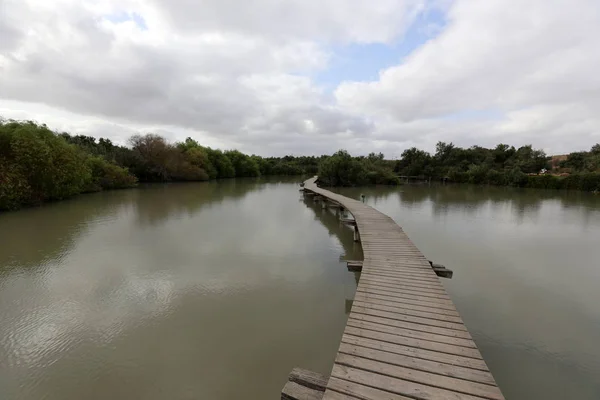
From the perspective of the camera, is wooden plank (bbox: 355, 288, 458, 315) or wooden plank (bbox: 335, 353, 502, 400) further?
wooden plank (bbox: 355, 288, 458, 315)

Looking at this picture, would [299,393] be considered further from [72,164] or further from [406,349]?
[72,164]

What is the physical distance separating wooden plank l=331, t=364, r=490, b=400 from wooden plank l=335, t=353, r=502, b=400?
38 millimetres

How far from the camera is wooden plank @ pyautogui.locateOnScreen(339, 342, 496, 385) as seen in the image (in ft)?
7.70

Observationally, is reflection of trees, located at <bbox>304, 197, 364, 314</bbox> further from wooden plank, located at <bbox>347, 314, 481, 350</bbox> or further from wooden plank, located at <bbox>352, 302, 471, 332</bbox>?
wooden plank, located at <bbox>347, 314, 481, 350</bbox>

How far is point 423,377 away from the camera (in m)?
2.34

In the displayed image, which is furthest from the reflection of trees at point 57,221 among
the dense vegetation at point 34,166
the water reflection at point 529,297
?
the water reflection at point 529,297

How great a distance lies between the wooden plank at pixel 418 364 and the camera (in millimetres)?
2347

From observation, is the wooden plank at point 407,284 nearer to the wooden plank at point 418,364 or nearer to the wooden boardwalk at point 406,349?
the wooden boardwalk at point 406,349

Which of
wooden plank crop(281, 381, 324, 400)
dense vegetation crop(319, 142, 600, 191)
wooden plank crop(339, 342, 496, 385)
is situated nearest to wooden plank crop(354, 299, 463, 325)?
wooden plank crop(339, 342, 496, 385)

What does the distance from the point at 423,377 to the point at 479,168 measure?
144 ft

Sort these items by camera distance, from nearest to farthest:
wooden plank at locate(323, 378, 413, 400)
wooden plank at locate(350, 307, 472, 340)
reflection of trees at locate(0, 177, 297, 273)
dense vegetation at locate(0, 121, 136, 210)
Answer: wooden plank at locate(323, 378, 413, 400), wooden plank at locate(350, 307, 472, 340), reflection of trees at locate(0, 177, 297, 273), dense vegetation at locate(0, 121, 136, 210)

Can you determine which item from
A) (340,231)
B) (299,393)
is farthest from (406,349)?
(340,231)

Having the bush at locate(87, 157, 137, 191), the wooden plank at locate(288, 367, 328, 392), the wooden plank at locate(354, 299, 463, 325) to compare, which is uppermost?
the bush at locate(87, 157, 137, 191)

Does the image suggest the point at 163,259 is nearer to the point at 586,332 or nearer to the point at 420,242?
the point at 420,242
